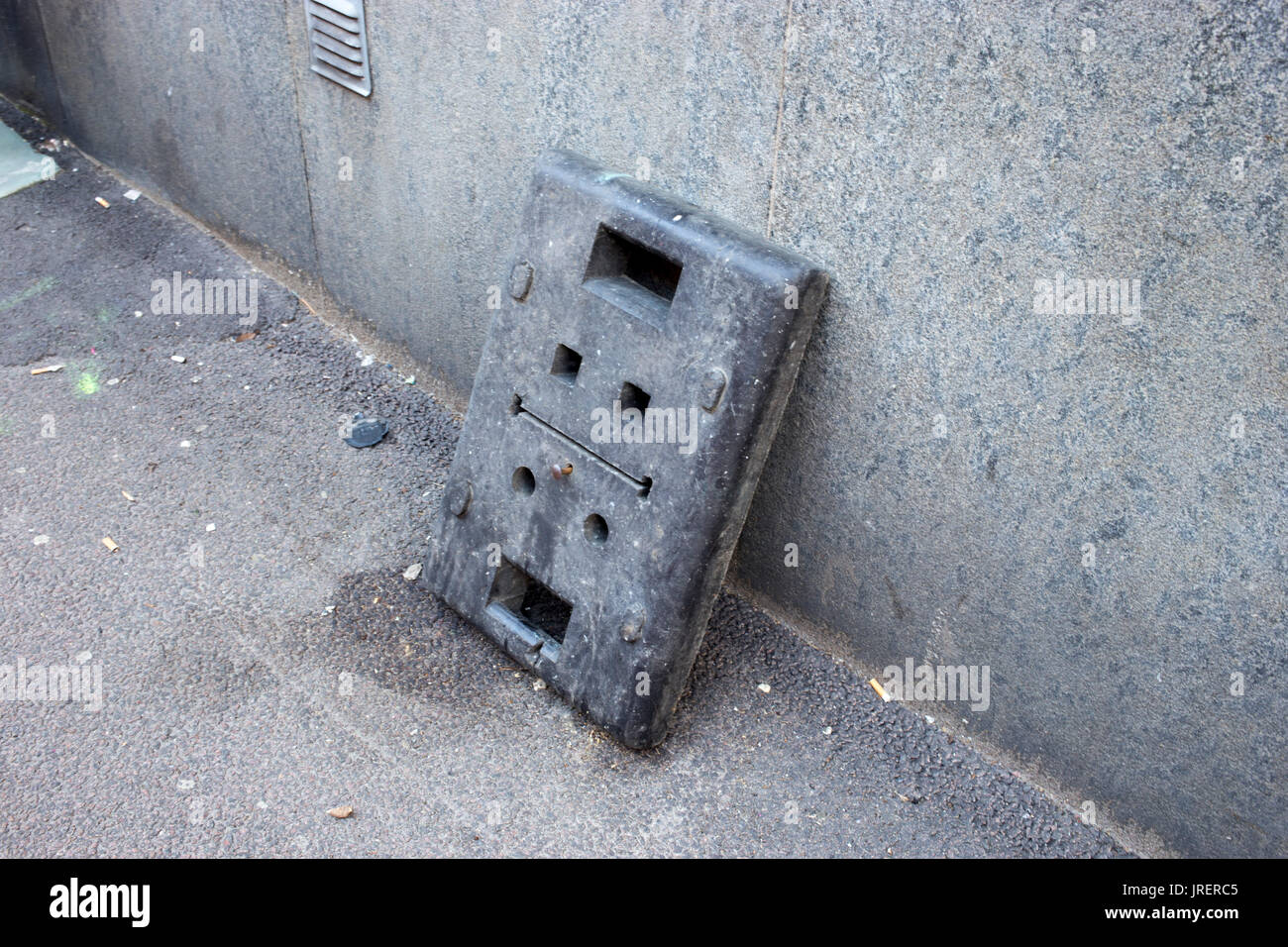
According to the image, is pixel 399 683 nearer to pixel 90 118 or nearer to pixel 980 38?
pixel 980 38

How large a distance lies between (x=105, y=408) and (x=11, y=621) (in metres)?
1.09

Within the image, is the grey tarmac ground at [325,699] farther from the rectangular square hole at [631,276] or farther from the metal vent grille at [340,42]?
the metal vent grille at [340,42]

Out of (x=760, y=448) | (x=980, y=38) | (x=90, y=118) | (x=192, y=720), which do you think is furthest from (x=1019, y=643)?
(x=90, y=118)

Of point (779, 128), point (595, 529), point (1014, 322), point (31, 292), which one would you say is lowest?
point (31, 292)

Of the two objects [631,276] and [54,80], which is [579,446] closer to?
[631,276]

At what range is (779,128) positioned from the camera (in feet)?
9.32

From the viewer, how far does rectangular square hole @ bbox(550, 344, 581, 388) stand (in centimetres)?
312

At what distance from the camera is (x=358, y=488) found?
12.8 ft

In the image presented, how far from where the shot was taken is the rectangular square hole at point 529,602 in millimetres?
3289

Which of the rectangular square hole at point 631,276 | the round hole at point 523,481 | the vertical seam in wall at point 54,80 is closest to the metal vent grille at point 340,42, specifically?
the rectangular square hole at point 631,276

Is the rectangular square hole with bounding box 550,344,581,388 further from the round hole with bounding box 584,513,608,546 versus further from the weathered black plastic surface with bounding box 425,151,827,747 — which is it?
the round hole with bounding box 584,513,608,546

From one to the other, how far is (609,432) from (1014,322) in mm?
1052

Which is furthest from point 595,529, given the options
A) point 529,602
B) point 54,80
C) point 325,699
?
point 54,80

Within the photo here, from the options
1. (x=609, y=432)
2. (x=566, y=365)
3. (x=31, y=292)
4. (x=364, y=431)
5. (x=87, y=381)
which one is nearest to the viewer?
(x=609, y=432)
